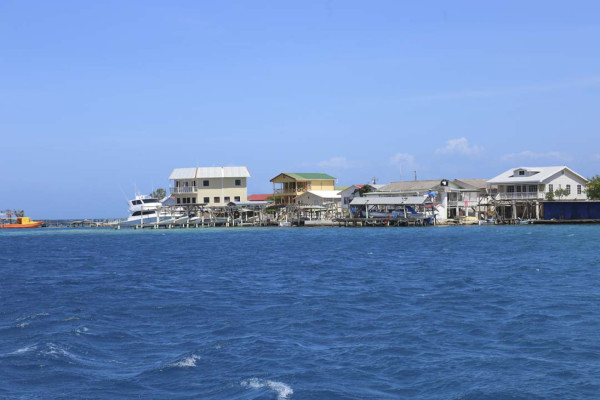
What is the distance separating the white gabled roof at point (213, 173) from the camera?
97.0 metres

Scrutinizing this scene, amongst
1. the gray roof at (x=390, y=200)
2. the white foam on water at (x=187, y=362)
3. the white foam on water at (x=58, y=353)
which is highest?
the gray roof at (x=390, y=200)

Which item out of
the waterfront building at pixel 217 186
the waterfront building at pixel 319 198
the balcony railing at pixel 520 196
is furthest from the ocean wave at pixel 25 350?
the waterfront building at pixel 319 198

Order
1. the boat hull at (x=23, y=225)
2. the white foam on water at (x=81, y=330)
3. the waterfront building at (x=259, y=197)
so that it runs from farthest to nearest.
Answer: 1. the boat hull at (x=23, y=225)
2. the waterfront building at (x=259, y=197)
3. the white foam on water at (x=81, y=330)

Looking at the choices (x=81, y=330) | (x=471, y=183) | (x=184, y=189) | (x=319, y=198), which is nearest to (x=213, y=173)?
(x=184, y=189)

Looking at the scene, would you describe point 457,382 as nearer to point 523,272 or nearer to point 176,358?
point 176,358

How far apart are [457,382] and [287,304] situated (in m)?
10.6

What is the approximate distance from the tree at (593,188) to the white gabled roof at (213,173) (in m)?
45.3

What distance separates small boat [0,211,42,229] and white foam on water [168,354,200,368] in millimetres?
116931

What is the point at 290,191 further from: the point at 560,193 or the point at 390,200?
the point at 560,193

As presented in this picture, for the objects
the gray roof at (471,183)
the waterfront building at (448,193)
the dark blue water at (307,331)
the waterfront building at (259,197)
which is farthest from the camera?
the waterfront building at (259,197)

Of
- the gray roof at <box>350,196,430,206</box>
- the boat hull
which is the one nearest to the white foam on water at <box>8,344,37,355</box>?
the gray roof at <box>350,196,430,206</box>

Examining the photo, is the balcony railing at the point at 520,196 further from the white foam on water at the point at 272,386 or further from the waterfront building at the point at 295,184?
the white foam on water at the point at 272,386

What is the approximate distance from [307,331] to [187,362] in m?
4.47

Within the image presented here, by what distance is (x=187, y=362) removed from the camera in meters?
16.1
